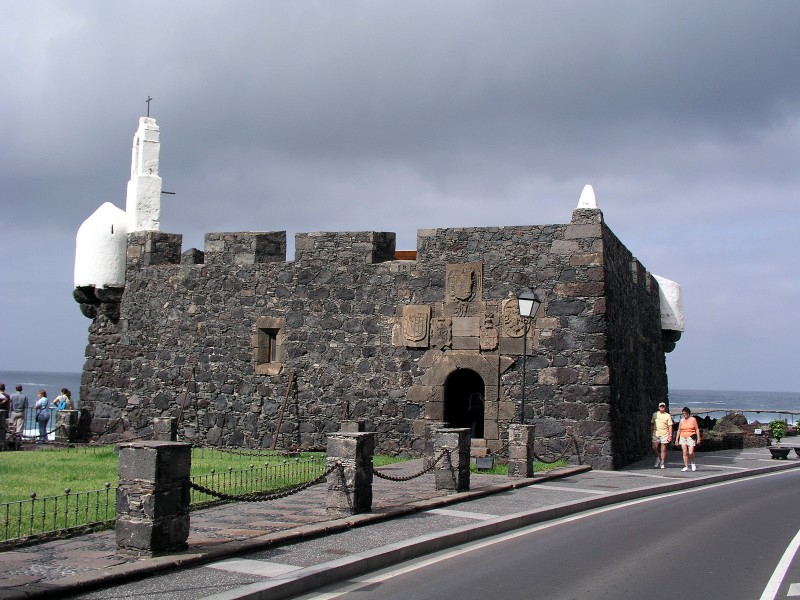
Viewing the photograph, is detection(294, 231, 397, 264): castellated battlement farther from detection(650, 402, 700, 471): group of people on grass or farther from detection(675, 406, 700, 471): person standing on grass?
detection(675, 406, 700, 471): person standing on grass

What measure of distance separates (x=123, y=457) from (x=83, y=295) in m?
14.3

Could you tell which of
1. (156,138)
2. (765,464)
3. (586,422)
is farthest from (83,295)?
(765,464)

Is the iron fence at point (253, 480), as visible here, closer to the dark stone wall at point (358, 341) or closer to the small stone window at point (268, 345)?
the dark stone wall at point (358, 341)

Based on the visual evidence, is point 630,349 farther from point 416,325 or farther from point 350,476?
point 350,476

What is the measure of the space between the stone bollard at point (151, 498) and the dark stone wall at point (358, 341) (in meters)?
9.72

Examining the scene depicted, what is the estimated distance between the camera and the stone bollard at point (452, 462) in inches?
492

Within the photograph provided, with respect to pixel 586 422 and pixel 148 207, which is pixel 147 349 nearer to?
pixel 148 207

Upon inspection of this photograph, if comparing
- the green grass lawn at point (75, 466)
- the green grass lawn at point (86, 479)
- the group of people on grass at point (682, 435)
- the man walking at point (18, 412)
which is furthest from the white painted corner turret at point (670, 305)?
the man walking at point (18, 412)

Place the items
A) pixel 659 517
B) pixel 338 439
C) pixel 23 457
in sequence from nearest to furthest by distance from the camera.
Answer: pixel 338 439
pixel 659 517
pixel 23 457

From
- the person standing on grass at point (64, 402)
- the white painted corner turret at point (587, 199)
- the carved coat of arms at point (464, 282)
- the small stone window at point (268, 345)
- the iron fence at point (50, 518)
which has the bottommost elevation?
the iron fence at point (50, 518)

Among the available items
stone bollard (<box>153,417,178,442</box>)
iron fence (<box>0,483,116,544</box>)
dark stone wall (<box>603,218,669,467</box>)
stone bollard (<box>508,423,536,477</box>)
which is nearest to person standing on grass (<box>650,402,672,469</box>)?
dark stone wall (<box>603,218,669,467</box>)

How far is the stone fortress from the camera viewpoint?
1666 centimetres

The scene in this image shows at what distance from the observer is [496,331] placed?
1697 cm

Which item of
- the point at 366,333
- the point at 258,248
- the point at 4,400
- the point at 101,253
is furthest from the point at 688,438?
the point at 4,400
